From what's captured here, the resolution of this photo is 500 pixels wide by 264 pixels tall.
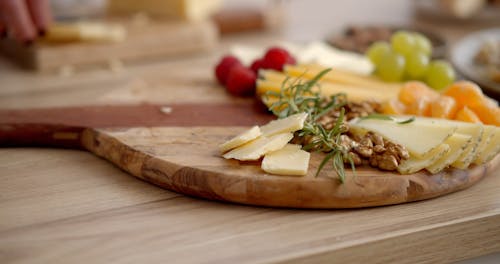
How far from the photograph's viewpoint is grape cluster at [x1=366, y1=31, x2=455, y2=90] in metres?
1.74

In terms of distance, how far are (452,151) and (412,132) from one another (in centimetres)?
9

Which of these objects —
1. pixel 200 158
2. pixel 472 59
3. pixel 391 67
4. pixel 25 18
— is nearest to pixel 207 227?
pixel 200 158

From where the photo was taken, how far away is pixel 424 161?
131 centimetres

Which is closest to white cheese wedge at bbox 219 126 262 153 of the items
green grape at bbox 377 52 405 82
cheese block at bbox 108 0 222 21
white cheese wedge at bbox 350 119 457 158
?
white cheese wedge at bbox 350 119 457 158

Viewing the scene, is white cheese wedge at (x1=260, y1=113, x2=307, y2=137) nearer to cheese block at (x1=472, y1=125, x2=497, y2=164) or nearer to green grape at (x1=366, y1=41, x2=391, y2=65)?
cheese block at (x1=472, y1=125, x2=497, y2=164)

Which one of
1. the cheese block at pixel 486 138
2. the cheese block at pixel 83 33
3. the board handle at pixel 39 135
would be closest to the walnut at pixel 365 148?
the cheese block at pixel 486 138

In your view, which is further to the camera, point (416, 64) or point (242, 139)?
point (416, 64)

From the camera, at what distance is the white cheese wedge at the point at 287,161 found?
4.12 ft

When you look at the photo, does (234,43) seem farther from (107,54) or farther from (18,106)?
(18,106)

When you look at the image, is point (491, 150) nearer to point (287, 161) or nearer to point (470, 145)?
point (470, 145)

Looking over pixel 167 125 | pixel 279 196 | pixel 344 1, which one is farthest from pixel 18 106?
pixel 344 1

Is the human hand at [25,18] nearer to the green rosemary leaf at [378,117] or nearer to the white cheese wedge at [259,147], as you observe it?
the white cheese wedge at [259,147]

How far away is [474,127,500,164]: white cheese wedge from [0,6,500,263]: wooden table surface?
2.3 inches

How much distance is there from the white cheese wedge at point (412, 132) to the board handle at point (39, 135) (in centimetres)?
63
